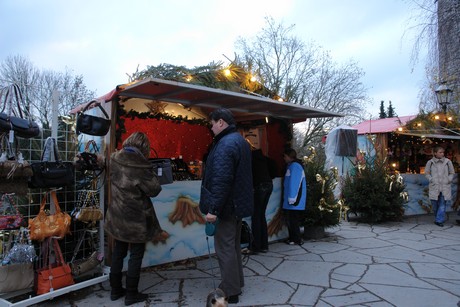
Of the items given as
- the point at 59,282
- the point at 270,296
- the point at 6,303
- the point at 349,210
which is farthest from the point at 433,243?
the point at 6,303

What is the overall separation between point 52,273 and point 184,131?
14.0 feet

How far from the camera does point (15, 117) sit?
329 cm

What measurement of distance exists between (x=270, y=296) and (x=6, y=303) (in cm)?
252

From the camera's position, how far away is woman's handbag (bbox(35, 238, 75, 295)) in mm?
3553

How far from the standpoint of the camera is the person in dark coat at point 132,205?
3.57m

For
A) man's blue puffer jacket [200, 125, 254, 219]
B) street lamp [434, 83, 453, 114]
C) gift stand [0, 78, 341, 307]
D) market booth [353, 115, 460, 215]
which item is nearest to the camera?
man's blue puffer jacket [200, 125, 254, 219]

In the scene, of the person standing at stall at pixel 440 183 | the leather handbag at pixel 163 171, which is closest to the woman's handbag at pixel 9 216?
the leather handbag at pixel 163 171

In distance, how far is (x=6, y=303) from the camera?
3189 millimetres

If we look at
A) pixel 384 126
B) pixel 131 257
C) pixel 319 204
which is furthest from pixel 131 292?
pixel 384 126

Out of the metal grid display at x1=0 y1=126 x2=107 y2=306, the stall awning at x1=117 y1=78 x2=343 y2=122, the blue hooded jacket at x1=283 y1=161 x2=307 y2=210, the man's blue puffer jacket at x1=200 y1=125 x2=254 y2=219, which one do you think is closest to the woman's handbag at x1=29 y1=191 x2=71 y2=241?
the metal grid display at x1=0 y1=126 x2=107 y2=306

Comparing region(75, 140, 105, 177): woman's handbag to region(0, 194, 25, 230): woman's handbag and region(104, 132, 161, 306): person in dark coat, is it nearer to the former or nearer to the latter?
region(104, 132, 161, 306): person in dark coat

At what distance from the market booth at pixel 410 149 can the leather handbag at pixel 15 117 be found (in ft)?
27.5

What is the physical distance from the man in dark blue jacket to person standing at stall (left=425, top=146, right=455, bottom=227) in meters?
6.61

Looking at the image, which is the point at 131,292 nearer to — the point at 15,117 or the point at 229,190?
the point at 229,190
